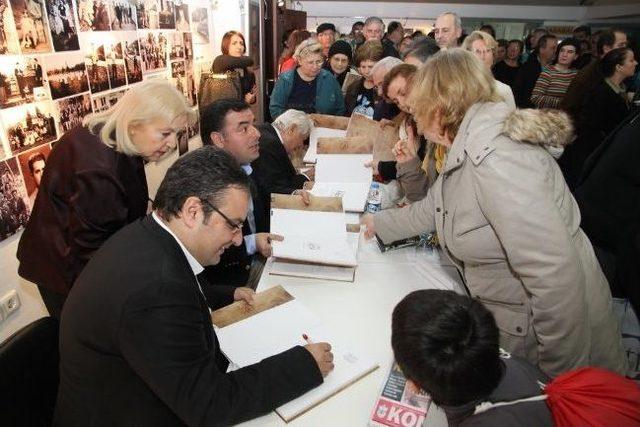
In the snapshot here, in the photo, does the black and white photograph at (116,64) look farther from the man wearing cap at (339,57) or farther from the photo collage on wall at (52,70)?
the man wearing cap at (339,57)

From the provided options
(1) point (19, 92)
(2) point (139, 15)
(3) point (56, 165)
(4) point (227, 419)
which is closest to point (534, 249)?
(4) point (227, 419)

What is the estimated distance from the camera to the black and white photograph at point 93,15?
2.04 m

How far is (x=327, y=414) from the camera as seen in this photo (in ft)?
3.30

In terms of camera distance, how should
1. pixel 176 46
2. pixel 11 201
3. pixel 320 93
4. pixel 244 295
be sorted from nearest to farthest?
pixel 244 295
pixel 11 201
pixel 176 46
pixel 320 93

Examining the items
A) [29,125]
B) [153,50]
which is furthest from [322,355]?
[153,50]

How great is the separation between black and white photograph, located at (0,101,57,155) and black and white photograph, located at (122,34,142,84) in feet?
2.61

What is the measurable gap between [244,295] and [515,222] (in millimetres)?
872

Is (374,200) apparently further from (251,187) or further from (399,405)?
(399,405)

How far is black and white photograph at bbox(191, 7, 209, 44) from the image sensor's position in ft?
11.4

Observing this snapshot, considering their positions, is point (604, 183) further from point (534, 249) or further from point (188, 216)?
point (188, 216)

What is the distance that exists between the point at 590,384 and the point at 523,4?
9.71 meters

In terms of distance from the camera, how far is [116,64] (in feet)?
7.76

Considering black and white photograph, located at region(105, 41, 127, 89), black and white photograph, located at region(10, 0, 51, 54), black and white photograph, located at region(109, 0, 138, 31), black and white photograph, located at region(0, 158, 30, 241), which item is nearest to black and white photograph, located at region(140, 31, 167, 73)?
black and white photograph, located at region(109, 0, 138, 31)

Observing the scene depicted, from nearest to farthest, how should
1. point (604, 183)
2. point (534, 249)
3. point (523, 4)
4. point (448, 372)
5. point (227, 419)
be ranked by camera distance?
point (448, 372) → point (227, 419) → point (534, 249) → point (604, 183) → point (523, 4)
